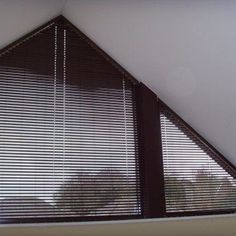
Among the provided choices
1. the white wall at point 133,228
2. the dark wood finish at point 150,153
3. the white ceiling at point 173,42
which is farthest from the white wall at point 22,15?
the white wall at point 133,228

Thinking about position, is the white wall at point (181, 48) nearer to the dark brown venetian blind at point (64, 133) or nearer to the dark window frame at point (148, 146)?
the dark window frame at point (148, 146)

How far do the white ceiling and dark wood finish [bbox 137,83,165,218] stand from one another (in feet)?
0.46

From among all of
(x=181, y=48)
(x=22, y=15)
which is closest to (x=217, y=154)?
(x=181, y=48)

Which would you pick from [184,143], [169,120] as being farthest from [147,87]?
[184,143]

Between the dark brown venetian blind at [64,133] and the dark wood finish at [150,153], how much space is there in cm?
7

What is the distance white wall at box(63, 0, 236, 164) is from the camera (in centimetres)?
320

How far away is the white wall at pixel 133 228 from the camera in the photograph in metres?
2.52

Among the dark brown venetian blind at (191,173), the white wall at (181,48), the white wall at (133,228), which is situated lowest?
the white wall at (133,228)

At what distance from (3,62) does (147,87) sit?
1.27 meters

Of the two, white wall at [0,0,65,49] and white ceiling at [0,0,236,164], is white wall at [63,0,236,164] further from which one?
white wall at [0,0,65,49]

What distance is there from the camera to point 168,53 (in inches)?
136

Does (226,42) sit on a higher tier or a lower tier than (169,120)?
higher

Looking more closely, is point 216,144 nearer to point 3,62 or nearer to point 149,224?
point 149,224

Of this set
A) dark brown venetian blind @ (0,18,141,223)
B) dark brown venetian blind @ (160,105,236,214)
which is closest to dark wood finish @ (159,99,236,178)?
dark brown venetian blind @ (160,105,236,214)
